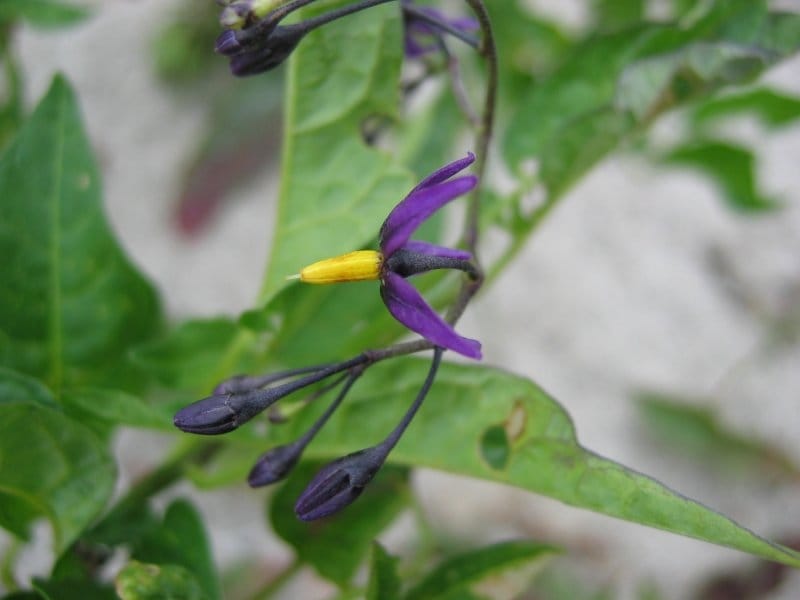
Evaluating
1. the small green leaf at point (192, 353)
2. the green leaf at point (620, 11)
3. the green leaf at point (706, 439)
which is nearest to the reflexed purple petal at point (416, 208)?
the small green leaf at point (192, 353)

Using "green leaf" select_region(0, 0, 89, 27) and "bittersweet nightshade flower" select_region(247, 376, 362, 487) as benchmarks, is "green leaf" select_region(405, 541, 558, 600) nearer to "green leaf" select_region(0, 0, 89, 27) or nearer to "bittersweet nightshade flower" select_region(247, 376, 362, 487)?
"bittersweet nightshade flower" select_region(247, 376, 362, 487)

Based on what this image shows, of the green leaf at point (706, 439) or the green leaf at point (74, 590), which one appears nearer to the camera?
the green leaf at point (74, 590)

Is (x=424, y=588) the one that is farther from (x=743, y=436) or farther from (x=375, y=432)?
(x=743, y=436)

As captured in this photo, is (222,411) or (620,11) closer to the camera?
(222,411)

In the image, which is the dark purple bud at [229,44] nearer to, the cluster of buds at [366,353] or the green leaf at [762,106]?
the cluster of buds at [366,353]

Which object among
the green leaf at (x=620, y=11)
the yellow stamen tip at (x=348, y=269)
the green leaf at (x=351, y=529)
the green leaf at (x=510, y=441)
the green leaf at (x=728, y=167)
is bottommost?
the green leaf at (x=351, y=529)

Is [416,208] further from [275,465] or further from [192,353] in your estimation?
[192,353]

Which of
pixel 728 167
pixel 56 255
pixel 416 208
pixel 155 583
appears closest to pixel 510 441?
pixel 416 208
